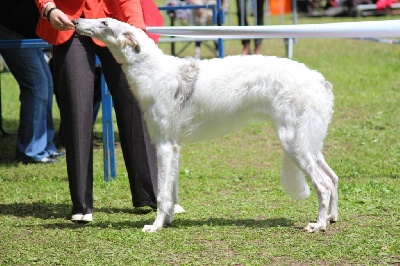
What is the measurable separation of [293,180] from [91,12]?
1908 millimetres

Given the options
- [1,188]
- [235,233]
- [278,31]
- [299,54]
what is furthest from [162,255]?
[299,54]

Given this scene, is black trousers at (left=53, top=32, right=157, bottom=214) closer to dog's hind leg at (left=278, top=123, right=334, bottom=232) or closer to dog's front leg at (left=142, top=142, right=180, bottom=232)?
dog's front leg at (left=142, top=142, right=180, bottom=232)

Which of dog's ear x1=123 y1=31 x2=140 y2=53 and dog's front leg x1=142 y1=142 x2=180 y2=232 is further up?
dog's ear x1=123 y1=31 x2=140 y2=53

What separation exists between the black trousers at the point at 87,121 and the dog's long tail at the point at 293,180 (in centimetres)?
112

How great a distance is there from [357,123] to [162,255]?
18.5ft

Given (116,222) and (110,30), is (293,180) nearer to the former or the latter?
(116,222)

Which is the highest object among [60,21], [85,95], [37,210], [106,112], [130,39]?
[60,21]

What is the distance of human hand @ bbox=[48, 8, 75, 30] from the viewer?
5645 millimetres

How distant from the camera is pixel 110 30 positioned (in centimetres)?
561

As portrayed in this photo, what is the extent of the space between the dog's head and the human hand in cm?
5

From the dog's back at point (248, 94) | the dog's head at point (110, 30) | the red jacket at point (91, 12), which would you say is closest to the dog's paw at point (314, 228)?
the dog's back at point (248, 94)

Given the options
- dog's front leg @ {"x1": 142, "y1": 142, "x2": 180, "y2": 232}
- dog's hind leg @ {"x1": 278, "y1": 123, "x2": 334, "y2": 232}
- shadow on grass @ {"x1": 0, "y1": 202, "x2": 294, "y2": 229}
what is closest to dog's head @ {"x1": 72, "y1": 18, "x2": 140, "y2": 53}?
dog's front leg @ {"x1": 142, "y1": 142, "x2": 180, "y2": 232}

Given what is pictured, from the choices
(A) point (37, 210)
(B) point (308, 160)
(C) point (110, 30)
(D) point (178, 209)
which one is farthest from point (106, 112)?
(B) point (308, 160)

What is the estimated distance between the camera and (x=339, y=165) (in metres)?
8.02
